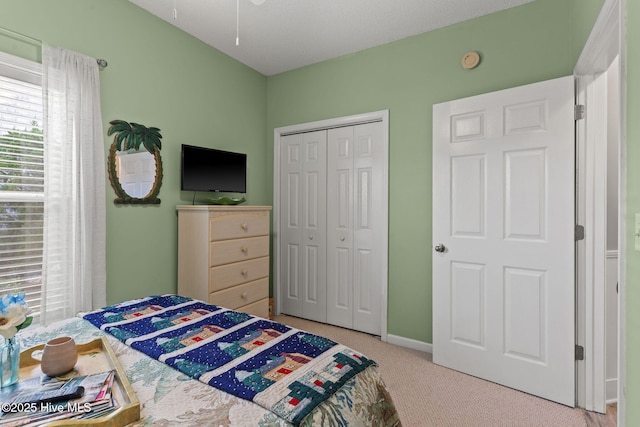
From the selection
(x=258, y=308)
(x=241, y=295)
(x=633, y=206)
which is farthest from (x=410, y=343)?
(x=633, y=206)

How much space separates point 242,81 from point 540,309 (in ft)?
10.6

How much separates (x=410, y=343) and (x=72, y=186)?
2775 millimetres

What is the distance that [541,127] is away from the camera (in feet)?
6.95

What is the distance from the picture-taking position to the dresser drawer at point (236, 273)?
8.48 ft

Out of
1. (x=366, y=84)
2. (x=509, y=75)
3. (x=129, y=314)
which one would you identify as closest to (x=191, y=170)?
(x=129, y=314)

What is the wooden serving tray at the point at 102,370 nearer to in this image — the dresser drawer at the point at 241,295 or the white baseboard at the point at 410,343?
the dresser drawer at the point at 241,295

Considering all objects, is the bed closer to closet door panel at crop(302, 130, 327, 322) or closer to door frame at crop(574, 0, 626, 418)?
door frame at crop(574, 0, 626, 418)

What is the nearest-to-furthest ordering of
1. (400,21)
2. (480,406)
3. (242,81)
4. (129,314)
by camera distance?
(129,314) < (480,406) < (400,21) < (242,81)

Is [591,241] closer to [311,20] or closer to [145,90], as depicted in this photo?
[311,20]

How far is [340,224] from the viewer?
3.27 metres

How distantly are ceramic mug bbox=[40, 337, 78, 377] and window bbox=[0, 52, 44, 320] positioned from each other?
1.25 meters

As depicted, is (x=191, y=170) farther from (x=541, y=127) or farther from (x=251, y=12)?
(x=541, y=127)

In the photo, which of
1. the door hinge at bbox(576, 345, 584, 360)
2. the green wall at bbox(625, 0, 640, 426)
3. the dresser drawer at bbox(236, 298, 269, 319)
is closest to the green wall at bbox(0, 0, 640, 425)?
the dresser drawer at bbox(236, 298, 269, 319)

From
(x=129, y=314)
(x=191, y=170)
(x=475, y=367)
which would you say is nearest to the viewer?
(x=129, y=314)
